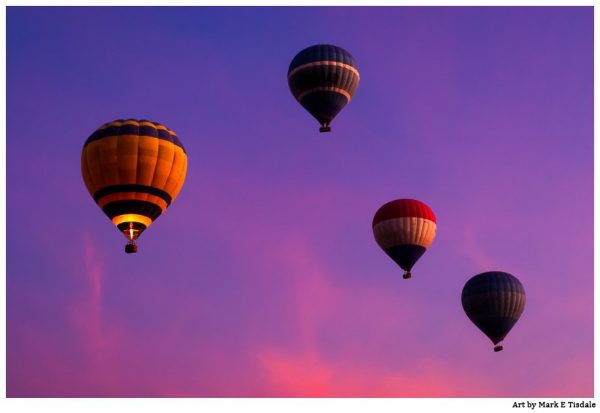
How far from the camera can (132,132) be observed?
147 ft

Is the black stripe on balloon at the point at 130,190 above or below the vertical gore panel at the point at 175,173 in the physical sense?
below

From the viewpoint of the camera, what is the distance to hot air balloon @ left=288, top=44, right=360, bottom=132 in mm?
52562

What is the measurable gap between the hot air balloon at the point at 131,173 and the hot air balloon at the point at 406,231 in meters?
13.4

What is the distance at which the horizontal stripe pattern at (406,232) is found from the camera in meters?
54.0

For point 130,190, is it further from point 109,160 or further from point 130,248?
point 130,248

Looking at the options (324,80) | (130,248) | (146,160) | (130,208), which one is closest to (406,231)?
(324,80)

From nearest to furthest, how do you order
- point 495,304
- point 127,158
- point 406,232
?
point 127,158, point 406,232, point 495,304

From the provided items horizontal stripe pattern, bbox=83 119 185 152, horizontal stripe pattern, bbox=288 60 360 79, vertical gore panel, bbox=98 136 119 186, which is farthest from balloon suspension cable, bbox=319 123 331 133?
vertical gore panel, bbox=98 136 119 186

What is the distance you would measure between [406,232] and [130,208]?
15896 mm

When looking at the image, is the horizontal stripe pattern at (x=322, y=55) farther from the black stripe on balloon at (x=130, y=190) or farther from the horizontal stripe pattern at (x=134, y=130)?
the black stripe on balloon at (x=130, y=190)

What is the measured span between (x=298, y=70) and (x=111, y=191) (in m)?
13.5

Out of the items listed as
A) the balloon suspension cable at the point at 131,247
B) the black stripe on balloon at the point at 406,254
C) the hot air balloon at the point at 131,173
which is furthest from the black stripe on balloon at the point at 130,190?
the black stripe on balloon at the point at 406,254

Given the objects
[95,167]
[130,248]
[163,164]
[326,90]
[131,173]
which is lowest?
[130,248]
